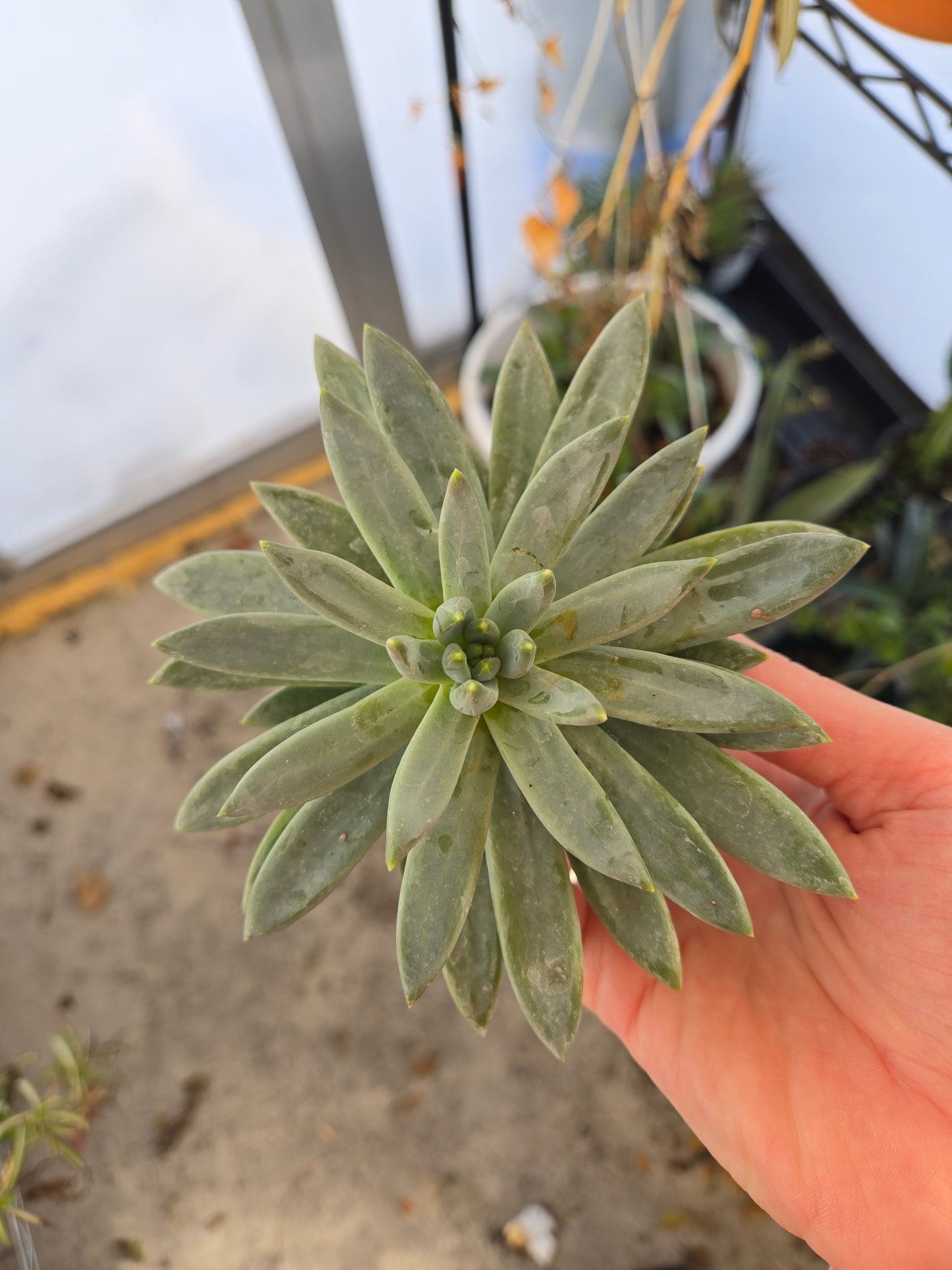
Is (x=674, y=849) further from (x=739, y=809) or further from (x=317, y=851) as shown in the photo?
(x=317, y=851)

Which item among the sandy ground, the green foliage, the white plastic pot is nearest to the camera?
the green foliage

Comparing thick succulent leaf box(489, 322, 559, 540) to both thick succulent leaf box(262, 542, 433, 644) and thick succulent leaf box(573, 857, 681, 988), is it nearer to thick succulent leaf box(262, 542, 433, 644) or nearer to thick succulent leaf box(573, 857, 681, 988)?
thick succulent leaf box(262, 542, 433, 644)

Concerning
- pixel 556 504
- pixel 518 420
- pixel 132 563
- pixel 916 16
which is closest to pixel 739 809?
pixel 556 504

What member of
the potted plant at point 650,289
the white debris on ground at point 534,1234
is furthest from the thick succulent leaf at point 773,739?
the white debris on ground at point 534,1234

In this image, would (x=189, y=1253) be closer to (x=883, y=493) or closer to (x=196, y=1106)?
(x=196, y=1106)

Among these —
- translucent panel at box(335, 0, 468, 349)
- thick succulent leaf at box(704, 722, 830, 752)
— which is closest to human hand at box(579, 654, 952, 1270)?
thick succulent leaf at box(704, 722, 830, 752)

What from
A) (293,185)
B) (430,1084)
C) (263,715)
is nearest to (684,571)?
(263,715)
